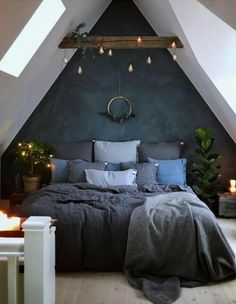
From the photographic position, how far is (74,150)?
5809 mm

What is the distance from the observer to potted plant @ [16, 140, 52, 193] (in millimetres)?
5633

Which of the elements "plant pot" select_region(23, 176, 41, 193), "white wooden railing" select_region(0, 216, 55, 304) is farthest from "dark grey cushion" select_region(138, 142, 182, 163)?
"white wooden railing" select_region(0, 216, 55, 304)

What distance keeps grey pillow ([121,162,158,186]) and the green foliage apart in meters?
1.25

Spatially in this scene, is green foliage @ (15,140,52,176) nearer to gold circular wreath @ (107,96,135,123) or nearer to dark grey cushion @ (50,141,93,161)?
dark grey cushion @ (50,141,93,161)

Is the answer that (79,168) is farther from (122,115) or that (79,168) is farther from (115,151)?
(122,115)

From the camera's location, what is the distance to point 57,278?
354 cm

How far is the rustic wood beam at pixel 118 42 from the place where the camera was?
17.2 ft

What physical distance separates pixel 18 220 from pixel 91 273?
1.68 meters

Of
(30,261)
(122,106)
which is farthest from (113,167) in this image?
(30,261)

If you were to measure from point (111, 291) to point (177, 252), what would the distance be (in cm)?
72

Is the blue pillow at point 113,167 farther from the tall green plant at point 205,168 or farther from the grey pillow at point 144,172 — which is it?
the tall green plant at point 205,168

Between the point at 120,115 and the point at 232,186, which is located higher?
the point at 120,115

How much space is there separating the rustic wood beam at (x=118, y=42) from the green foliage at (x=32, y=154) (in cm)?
152

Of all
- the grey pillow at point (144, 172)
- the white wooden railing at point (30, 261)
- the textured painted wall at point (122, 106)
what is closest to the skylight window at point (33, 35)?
the textured painted wall at point (122, 106)
